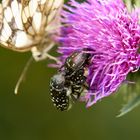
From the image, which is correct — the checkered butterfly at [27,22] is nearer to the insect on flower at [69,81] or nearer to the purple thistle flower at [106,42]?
the purple thistle flower at [106,42]

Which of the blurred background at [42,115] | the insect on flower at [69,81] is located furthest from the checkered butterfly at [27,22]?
the blurred background at [42,115]

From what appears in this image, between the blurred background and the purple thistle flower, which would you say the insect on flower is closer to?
the purple thistle flower

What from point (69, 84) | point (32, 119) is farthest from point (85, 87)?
point (32, 119)

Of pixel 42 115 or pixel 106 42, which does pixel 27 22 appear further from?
pixel 42 115

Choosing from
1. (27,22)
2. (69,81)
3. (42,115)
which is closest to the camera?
(69,81)

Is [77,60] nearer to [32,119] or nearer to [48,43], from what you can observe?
[48,43]

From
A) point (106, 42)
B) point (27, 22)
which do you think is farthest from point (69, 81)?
point (27, 22)

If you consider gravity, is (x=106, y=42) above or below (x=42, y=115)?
above
